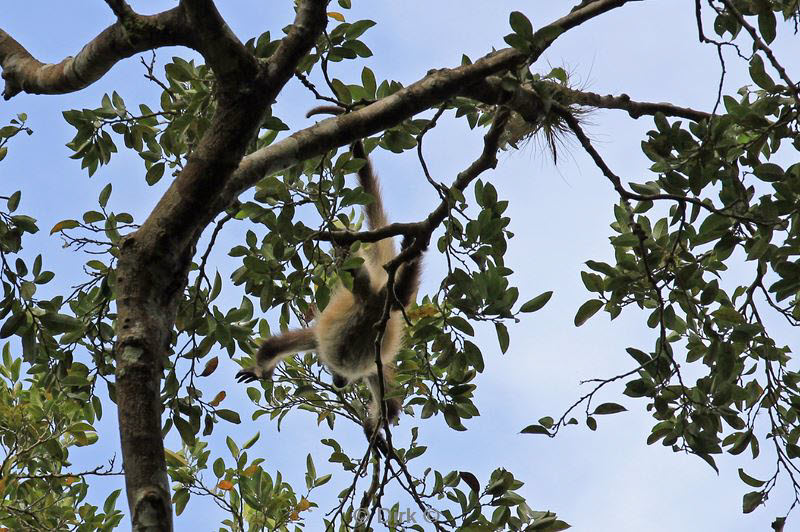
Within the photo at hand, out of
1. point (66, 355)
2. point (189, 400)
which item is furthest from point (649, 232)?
point (66, 355)

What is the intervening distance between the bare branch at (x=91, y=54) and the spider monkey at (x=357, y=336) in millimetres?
2469

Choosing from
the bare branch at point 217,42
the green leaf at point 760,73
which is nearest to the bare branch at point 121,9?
the bare branch at point 217,42

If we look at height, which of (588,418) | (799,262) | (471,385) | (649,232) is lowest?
(588,418)

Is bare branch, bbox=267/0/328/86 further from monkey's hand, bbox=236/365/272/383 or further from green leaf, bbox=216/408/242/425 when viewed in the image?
monkey's hand, bbox=236/365/272/383

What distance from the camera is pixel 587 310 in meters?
3.42

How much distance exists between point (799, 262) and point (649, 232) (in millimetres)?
675

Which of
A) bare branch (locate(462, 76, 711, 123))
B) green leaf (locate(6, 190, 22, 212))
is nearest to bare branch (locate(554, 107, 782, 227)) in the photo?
bare branch (locate(462, 76, 711, 123))

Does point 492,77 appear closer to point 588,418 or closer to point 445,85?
point 445,85

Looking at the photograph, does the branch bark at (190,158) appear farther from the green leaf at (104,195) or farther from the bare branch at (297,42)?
the green leaf at (104,195)

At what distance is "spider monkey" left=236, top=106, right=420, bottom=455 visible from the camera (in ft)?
18.4

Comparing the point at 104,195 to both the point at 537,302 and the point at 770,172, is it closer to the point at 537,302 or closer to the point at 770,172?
the point at 537,302

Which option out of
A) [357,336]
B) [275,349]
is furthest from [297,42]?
[275,349]

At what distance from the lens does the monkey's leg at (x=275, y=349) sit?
5.73 m

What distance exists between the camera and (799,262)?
299cm
